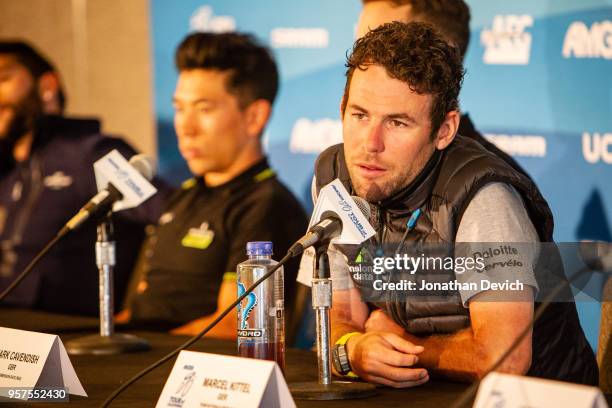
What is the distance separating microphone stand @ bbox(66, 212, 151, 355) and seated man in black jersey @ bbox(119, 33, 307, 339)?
2.15 feet

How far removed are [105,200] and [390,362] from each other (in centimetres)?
80

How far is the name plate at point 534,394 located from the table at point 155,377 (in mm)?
370

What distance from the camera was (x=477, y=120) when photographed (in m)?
3.04

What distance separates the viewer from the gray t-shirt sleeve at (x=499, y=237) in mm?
1925

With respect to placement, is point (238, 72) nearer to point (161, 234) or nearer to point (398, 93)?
point (161, 234)

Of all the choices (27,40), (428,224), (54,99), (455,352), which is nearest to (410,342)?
(455,352)

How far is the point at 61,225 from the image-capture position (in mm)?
3822

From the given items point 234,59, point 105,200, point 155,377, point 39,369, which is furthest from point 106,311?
point 234,59

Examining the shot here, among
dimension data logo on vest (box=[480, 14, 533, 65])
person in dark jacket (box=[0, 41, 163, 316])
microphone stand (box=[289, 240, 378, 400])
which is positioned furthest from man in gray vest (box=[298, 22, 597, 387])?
person in dark jacket (box=[0, 41, 163, 316])

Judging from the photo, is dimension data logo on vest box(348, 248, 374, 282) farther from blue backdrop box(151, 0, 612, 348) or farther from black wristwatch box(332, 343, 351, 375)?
blue backdrop box(151, 0, 612, 348)

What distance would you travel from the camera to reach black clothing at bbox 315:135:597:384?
1.99 metres

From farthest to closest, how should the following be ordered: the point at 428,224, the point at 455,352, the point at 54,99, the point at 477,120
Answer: the point at 54,99
the point at 477,120
the point at 428,224
the point at 455,352

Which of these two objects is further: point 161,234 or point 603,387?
point 161,234

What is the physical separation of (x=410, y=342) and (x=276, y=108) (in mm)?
1738
